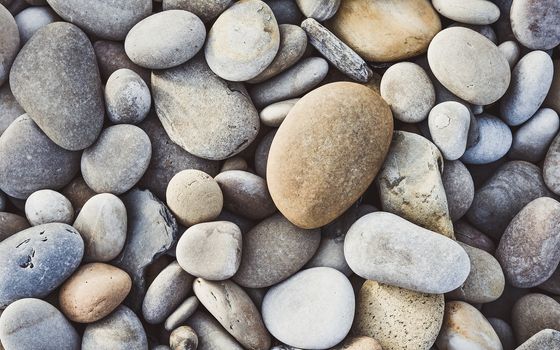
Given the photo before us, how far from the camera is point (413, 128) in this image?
5.37ft

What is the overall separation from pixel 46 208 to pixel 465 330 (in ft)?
3.60

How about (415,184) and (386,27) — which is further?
(386,27)

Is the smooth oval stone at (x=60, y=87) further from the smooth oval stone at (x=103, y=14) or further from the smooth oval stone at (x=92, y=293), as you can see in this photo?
Result: the smooth oval stone at (x=92, y=293)

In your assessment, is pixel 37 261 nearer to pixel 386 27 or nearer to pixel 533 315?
pixel 386 27

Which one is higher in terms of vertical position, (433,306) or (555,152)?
(555,152)

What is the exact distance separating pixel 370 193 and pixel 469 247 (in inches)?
12.0

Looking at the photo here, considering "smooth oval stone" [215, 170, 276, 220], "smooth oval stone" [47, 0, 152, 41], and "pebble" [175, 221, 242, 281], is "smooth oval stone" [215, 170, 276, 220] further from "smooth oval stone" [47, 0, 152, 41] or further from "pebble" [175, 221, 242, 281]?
"smooth oval stone" [47, 0, 152, 41]

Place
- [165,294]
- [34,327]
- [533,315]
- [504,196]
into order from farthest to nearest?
[504,196]
[533,315]
[165,294]
[34,327]

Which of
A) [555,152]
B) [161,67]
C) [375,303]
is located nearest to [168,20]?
[161,67]

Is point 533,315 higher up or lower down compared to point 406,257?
lower down

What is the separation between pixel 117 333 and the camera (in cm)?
139

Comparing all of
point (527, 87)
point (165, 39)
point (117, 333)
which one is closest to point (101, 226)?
point (117, 333)

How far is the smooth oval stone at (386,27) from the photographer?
1.65m

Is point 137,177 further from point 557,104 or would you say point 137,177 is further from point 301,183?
point 557,104
